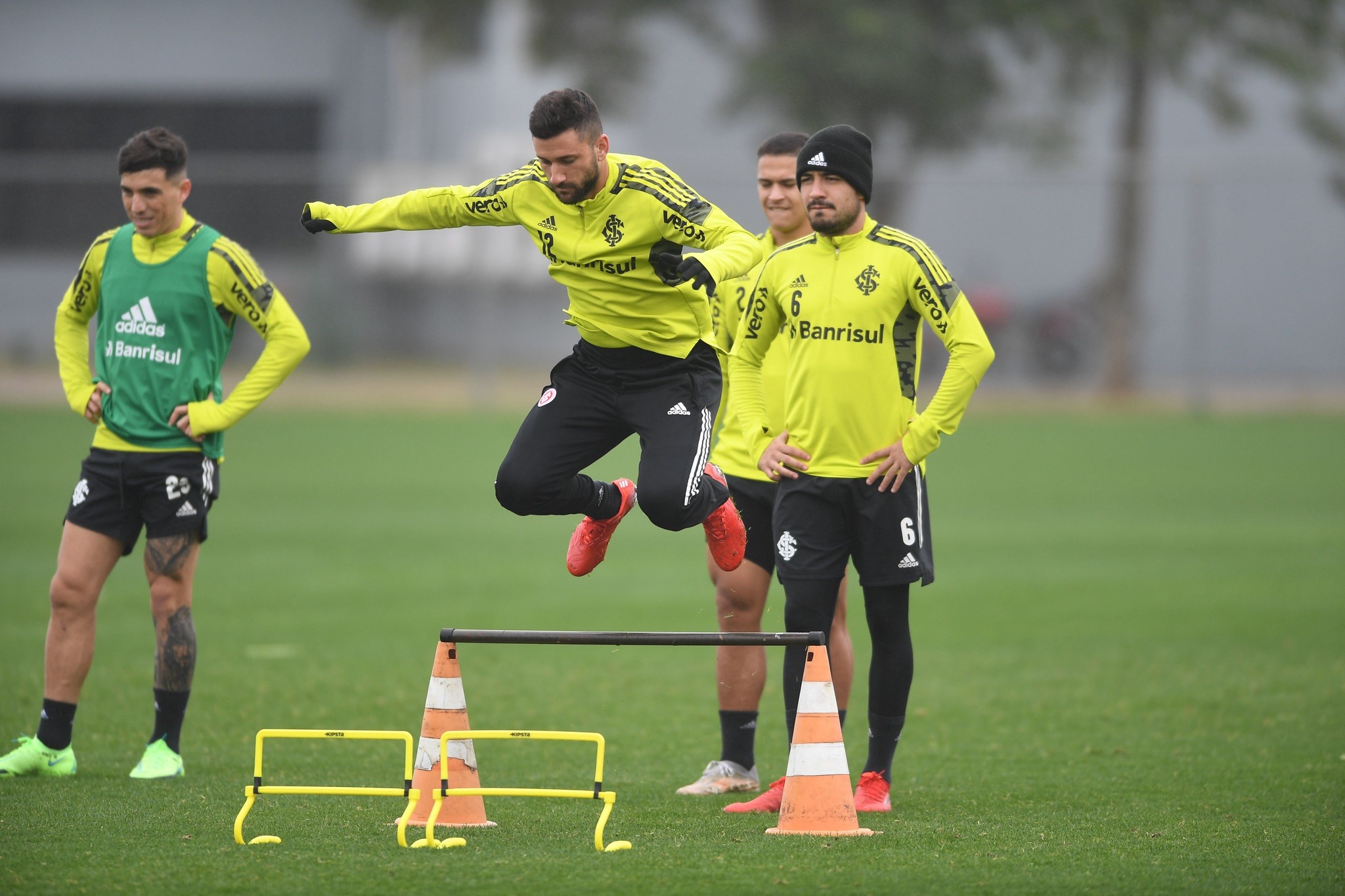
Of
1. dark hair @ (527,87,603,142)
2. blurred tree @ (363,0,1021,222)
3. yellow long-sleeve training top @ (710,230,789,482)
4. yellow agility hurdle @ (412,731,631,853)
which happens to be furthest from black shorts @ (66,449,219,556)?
blurred tree @ (363,0,1021,222)

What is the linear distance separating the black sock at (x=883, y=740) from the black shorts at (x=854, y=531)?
0.56m

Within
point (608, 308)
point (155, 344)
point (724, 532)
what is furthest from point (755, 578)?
point (155, 344)

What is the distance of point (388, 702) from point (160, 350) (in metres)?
2.51

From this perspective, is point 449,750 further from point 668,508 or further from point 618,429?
point 618,429

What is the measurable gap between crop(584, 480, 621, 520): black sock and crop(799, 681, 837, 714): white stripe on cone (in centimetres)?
130

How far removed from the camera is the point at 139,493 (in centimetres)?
632

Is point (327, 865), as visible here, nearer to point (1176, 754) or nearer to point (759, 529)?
point (759, 529)

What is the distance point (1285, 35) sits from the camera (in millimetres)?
27859

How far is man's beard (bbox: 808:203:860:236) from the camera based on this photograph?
563 centimetres

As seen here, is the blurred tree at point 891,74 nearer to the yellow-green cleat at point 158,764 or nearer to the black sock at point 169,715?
the black sock at point 169,715

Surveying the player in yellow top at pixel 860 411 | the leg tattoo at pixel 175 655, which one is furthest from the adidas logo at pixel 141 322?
the player in yellow top at pixel 860 411

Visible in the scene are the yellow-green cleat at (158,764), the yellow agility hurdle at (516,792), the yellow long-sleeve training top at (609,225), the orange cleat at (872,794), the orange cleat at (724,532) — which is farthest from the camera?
the yellow-green cleat at (158,764)

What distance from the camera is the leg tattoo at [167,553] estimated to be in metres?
6.30

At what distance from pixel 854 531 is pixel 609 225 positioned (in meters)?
1.48
